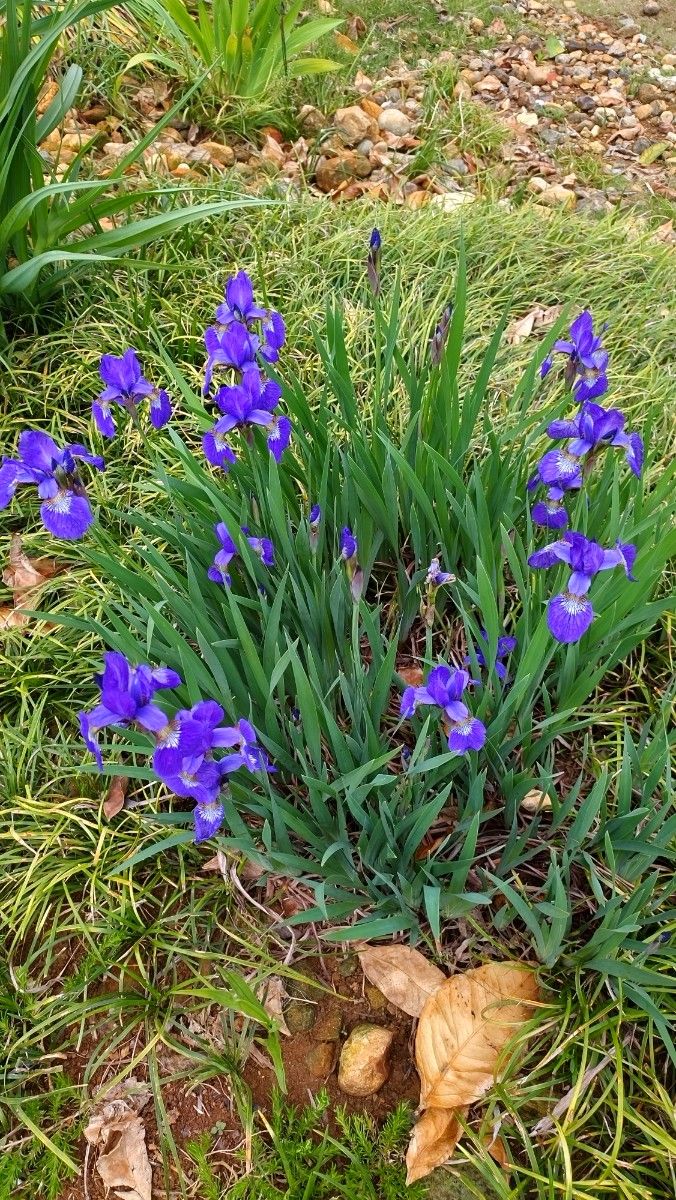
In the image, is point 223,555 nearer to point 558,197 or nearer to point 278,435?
point 278,435

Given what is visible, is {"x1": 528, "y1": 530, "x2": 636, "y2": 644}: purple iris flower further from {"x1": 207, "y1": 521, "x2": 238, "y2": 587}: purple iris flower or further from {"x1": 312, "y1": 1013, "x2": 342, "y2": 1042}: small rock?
{"x1": 312, "y1": 1013, "x2": 342, "y2": 1042}: small rock

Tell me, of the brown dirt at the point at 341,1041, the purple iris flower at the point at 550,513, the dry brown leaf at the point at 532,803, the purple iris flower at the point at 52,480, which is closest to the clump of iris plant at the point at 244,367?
the purple iris flower at the point at 52,480

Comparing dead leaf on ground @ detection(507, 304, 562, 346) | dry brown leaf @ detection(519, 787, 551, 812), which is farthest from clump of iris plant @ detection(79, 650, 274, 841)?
dead leaf on ground @ detection(507, 304, 562, 346)

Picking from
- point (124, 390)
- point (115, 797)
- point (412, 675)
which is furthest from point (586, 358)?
point (115, 797)

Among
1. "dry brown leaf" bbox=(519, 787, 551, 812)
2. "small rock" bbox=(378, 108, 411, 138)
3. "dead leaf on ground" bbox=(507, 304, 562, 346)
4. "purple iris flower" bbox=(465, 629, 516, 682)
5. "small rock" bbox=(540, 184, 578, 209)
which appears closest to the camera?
"purple iris flower" bbox=(465, 629, 516, 682)

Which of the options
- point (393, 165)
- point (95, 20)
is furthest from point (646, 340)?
point (95, 20)

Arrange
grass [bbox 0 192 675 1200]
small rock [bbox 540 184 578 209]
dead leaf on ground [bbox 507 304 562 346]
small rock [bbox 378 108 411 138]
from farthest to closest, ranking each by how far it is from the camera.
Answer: small rock [bbox 378 108 411 138] < small rock [bbox 540 184 578 209] < dead leaf on ground [bbox 507 304 562 346] < grass [bbox 0 192 675 1200]
